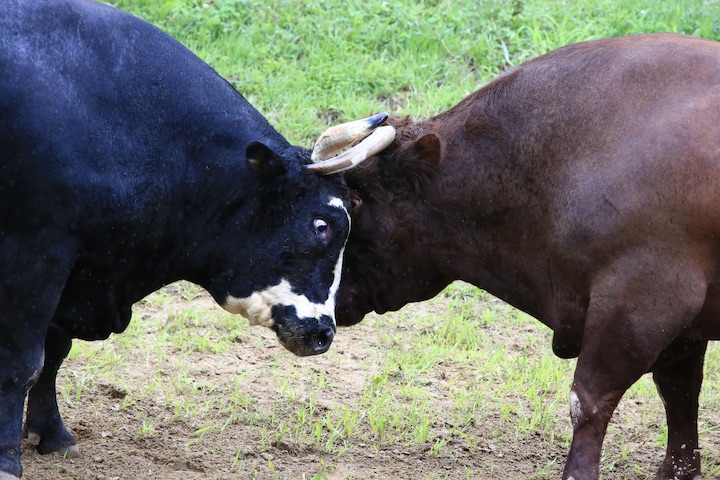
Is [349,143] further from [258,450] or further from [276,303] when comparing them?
[258,450]

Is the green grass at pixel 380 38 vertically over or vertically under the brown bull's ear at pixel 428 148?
under

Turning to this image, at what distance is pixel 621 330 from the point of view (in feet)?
16.8

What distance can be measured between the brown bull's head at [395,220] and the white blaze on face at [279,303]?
201 mm

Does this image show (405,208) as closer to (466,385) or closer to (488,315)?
(466,385)

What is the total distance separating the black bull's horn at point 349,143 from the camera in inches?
226

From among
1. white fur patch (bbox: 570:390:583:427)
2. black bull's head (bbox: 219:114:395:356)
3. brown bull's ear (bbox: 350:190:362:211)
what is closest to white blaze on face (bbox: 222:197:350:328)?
black bull's head (bbox: 219:114:395:356)

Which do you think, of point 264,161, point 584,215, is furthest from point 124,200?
point 584,215

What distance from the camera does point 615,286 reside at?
5.13m

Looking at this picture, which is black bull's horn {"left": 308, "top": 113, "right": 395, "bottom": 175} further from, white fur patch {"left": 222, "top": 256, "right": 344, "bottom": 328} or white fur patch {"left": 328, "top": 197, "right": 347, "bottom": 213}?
white fur patch {"left": 222, "top": 256, "right": 344, "bottom": 328}

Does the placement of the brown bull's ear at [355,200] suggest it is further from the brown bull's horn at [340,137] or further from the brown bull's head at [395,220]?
the brown bull's horn at [340,137]

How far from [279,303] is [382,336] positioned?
205cm

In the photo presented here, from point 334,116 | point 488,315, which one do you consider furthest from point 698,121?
point 334,116

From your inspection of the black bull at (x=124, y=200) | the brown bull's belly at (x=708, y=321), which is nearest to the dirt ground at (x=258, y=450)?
the black bull at (x=124, y=200)

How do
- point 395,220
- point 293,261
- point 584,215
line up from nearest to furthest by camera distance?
1. point 584,215
2. point 293,261
3. point 395,220
